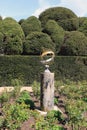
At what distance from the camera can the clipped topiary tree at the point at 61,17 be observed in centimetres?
2361

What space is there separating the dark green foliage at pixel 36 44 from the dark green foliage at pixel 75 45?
1.10 meters

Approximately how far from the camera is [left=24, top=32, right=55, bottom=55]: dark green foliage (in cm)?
1966

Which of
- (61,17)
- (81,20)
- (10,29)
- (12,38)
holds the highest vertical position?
(61,17)

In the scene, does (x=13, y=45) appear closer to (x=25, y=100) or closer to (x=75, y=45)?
(x=75, y=45)

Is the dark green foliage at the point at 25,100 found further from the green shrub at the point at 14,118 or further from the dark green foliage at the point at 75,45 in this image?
the dark green foliage at the point at 75,45

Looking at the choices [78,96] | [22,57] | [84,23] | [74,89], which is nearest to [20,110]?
[78,96]

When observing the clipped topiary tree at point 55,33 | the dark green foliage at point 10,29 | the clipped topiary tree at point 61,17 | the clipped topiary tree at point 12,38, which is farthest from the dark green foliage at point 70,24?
the clipped topiary tree at point 12,38

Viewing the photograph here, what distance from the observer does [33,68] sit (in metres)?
18.6

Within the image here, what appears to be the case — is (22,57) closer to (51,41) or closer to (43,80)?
(51,41)

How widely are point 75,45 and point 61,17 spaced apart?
449 centimetres

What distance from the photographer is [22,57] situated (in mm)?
18312

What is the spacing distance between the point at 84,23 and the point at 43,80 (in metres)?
13.2

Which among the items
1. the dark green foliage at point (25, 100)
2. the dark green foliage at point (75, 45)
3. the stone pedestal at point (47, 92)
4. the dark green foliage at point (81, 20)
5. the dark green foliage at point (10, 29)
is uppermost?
the dark green foliage at point (81, 20)

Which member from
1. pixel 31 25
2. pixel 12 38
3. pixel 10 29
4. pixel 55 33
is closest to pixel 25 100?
pixel 12 38
